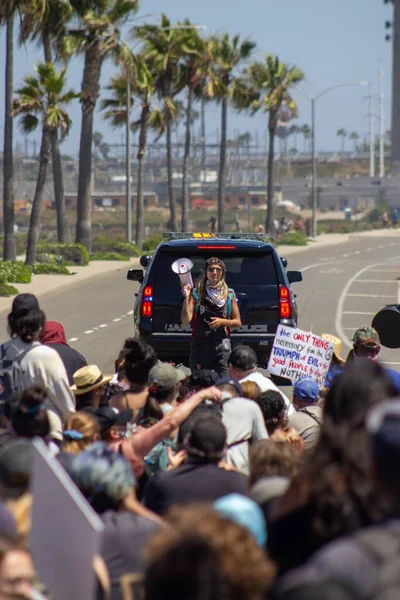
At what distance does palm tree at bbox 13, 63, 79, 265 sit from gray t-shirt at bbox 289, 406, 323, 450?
98.6 ft

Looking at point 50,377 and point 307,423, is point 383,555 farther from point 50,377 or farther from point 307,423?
point 307,423

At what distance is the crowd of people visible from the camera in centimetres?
354

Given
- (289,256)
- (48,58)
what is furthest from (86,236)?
(289,256)

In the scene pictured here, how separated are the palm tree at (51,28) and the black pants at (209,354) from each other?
2507cm

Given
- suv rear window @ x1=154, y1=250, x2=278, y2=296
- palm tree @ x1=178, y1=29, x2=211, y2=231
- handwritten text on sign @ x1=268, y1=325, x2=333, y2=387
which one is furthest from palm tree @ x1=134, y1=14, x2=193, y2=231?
handwritten text on sign @ x1=268, y1=325, x2=333, y2=387

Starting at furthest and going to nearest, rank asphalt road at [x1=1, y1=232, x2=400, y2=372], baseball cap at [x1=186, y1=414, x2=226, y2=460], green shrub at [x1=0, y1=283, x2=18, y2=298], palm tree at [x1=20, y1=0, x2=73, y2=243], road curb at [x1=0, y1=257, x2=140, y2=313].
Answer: palm tree at [x1=20, y1=0, x2=73, y2=243]
road curb at [x1=0, y1=257, x2=140, y2=313]
green shrub at [x1=0, y1=283, x2=18, y2=298]
asphalt road at [x1=1, y1=232, x2=400, y2=372]
baseball cap at [x1=186, y1=414, x2=226, y2=460]

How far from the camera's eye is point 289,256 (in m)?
52.2

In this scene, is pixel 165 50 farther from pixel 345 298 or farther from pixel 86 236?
pixel 345 298

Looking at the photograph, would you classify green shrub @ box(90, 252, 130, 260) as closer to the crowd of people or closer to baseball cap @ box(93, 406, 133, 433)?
the crowd of people

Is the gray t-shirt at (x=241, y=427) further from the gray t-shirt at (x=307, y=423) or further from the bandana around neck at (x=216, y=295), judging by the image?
the bandana around neck at (x=216, y=295)

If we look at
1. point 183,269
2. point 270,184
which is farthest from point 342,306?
point 270,184

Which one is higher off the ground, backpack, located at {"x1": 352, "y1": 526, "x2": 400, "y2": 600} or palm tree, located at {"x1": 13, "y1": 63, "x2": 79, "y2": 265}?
palm tree, located at {"x1": 13, "y1": 63, "x2": 79, "y2": 265}

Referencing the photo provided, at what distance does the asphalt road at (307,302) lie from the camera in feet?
72.9

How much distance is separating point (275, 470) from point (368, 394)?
1.19 metres
